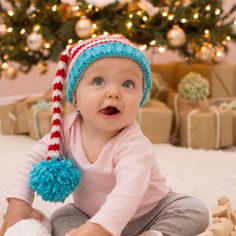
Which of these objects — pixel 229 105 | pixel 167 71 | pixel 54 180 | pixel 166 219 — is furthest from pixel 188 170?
pixel 167 71

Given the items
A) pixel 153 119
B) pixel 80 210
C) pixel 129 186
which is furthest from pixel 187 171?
pixel 129 186

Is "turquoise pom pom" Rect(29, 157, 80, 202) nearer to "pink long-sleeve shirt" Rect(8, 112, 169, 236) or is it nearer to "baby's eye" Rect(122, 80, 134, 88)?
"pink long-sleeve shirt" Rect(8, 112, 169, 236)

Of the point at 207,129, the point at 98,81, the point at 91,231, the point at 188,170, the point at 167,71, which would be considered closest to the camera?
the point at 91,231

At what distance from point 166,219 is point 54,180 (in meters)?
0.22

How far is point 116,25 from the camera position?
1924mm

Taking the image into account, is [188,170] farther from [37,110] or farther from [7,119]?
[7,119]

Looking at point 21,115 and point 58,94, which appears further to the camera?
point 21,115

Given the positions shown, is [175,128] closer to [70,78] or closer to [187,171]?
[187,171]

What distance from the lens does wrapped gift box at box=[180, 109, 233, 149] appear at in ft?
6.07

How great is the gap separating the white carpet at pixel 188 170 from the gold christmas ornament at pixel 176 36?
1.30 ft

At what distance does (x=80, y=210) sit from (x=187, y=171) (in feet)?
2.12

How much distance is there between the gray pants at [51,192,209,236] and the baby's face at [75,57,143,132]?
19 centimetres

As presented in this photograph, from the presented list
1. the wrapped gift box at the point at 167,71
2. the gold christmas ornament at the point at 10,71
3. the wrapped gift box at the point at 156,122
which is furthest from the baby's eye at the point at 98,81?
the wrapped gift box at the point at 167,71

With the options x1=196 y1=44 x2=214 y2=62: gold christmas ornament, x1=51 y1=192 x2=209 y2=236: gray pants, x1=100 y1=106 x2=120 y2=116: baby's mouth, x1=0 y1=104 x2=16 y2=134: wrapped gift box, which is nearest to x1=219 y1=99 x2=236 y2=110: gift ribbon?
x1=196 y1=44 x2=214 y2=62: gold christmas ornament
